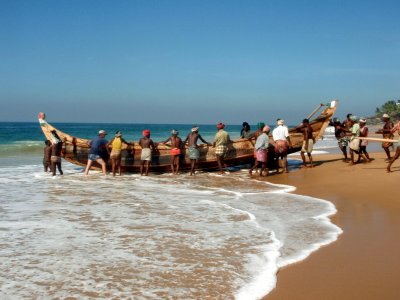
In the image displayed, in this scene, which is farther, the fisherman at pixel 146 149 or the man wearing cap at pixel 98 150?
the fisherman at pixel 146 149

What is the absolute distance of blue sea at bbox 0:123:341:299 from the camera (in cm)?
395

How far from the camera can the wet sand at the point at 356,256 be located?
3754 millimetres

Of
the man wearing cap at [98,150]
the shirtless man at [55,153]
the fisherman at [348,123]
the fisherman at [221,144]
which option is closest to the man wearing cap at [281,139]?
the fisherman at [221,144]

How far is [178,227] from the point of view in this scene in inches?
245

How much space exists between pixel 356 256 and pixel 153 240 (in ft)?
8.20

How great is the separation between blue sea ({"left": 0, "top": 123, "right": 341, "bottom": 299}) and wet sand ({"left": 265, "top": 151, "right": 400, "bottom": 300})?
0.22 meters

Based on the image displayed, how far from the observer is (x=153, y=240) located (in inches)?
216

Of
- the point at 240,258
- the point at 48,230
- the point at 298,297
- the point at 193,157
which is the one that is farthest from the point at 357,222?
the point at 193,157

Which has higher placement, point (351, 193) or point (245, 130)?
point (245, 130)

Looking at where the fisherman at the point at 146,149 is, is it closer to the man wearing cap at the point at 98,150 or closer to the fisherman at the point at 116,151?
the fisherman at the point at 116,151

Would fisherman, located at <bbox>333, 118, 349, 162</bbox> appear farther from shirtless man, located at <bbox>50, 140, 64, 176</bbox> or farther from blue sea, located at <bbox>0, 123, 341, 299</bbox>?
shirtless man, located at <bbox>50, 140, 64, 176</bbox>

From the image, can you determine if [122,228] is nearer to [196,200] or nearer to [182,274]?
[182,274]

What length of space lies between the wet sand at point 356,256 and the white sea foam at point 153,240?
Result: 0.71ft

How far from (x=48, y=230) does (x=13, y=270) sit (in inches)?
65.0
